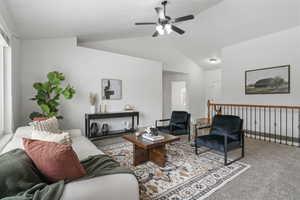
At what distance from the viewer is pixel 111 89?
4.77 m

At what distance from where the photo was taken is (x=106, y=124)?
4684 millimetres

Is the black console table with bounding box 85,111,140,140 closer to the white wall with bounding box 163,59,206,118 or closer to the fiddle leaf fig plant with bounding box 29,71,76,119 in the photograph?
the fiddle leaf fig plant with bounding box 29,71,76,119

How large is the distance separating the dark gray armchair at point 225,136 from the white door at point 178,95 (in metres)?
4.42

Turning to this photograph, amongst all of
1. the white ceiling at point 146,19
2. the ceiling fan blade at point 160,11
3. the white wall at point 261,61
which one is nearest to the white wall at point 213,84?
the white ceiling at point 146,19

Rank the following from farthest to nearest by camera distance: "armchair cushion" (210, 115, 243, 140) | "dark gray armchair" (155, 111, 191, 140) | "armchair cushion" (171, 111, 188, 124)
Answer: "armchair cushion" (171, 111, 188, 124) < "dark gray armchair" (155, 111, 191, 140) < "armchair cushion" (210, 115, 243, 140)

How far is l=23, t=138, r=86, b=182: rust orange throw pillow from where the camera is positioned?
1089mm

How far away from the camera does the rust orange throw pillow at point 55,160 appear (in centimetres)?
109

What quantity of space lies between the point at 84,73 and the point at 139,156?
299cm

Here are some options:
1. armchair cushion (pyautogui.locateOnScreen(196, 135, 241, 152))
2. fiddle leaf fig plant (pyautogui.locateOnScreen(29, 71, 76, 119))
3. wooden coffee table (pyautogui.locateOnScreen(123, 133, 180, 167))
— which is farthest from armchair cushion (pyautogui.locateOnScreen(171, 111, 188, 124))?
fiddle leaf fig plant (pyautogui.locateOnScreen(29, 71, 76, 119))

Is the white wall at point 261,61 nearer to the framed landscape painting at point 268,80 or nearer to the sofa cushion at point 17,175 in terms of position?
the framed landscape painting at point 268,80

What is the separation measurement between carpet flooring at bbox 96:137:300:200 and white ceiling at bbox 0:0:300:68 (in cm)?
341

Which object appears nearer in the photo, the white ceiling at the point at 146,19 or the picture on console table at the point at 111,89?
the white ceiling at the point at 146,19

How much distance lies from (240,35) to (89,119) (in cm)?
541

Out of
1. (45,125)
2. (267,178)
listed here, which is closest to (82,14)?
(45,125)
